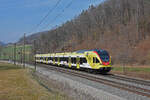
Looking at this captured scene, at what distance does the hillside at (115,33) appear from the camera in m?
53.4

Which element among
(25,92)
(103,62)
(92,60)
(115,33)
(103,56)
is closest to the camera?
(25,92)

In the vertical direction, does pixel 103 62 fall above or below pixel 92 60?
below

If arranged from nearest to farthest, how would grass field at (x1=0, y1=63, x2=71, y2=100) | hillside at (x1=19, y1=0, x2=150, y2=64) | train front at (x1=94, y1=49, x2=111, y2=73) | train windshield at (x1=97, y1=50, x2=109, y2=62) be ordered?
grass field at (x1=0, y1=63, x2=71, y2=100) < train front at (x1=94, y1=49, x2=111, y2=73) < train windshield at (x1=97, y1=50, x2=109, y2=62) < hillside at (x1=19, y1=0, x2=150, y2=64)

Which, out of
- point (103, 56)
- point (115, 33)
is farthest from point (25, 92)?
point (115, 33)

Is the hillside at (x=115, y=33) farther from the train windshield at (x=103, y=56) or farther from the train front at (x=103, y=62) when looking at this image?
the train front at (x=103, y=62)

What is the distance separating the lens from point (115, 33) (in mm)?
74375

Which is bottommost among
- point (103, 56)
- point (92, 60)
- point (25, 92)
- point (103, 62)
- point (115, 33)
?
point (25, 92)

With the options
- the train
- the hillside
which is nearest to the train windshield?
the train

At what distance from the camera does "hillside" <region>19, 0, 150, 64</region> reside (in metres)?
53.4

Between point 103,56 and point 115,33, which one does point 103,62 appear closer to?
point 103,56

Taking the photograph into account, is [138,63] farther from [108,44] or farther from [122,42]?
[108,44]

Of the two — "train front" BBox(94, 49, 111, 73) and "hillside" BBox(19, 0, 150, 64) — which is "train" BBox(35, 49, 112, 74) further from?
"hillside" BBox(19, 0, 150, 64)

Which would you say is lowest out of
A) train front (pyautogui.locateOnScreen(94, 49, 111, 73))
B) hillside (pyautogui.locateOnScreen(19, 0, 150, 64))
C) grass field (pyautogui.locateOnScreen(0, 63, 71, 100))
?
grass field (pyautogui.locateOnScreen(0, 63, 71, 100))

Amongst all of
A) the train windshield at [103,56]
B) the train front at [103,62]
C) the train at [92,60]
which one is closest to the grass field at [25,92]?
the train at [92,60]
